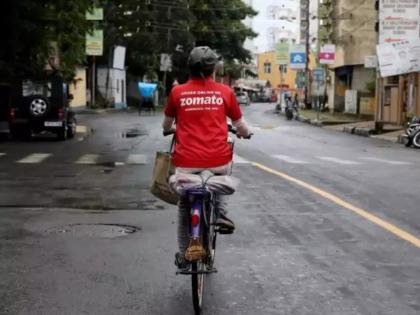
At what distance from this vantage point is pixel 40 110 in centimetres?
2498

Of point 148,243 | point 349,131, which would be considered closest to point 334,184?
point 148,243

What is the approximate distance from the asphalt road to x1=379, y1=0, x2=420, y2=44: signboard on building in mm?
17889

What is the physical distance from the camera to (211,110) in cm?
574

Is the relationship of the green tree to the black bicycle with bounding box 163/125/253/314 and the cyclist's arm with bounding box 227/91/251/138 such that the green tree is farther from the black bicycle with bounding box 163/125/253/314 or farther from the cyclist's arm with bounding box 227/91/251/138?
the black bicycle with bounding box 163/125/253/314

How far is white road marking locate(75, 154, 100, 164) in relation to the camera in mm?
17562

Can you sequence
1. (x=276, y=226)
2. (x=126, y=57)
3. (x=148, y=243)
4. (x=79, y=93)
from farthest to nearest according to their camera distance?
(x=126, y=57)
(x=79, y=93)
(x=276, y=226)
(x=148, y=243)

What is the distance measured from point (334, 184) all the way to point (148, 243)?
6087 mm

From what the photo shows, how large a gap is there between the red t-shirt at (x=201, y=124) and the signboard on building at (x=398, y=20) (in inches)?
1095

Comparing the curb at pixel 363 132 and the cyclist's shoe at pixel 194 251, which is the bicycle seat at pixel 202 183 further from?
the curb at pixel 363 132

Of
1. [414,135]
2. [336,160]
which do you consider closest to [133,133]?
[414,135]

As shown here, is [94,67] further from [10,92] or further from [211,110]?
[211,110]

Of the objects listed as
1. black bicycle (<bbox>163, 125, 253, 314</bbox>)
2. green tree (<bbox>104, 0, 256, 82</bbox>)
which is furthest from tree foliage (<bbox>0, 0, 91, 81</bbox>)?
green tree (<bbox>104, 0, 256, 82</bbox>)

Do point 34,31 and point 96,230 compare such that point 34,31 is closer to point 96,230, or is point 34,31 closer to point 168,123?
point 96,230

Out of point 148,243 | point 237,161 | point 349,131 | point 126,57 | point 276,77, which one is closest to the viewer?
point 148,243
